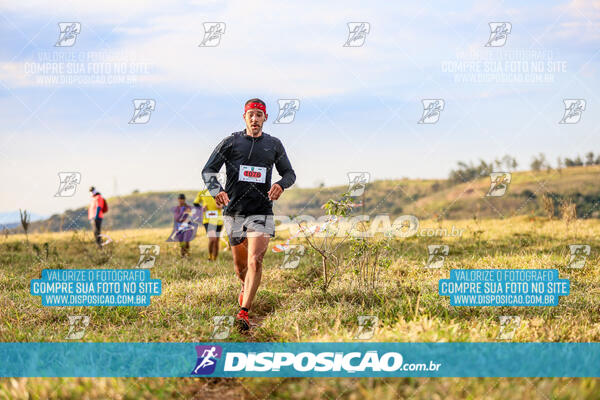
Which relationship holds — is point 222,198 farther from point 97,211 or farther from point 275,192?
point 97,211

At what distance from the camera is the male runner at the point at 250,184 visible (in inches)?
235

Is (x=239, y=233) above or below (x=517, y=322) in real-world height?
above

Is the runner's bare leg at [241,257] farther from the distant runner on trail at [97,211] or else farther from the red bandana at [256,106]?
the distant runner on trail at [97,211]

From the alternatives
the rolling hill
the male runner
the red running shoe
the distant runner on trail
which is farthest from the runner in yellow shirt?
the rolling hill

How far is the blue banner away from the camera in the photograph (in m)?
4.36

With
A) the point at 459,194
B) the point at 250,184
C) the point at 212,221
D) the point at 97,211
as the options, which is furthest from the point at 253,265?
the point at 459,194

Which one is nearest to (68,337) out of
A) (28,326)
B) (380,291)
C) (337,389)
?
(28,326)

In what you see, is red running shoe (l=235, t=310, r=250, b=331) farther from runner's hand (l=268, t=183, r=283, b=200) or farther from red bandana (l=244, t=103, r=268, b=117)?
red bandana (l=244, t=103, r=268, b=117)

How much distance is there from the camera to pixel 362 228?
7816 mm

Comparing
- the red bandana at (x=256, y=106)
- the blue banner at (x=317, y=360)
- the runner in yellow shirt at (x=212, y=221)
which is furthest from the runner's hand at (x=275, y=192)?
the runner in yellow shirt at (x=212, y=221)

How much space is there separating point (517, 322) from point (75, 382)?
500 centimetres

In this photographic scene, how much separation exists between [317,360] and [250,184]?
8.16ft

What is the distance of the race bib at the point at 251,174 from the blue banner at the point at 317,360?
2.13 meters

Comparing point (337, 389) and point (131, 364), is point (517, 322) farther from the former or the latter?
point (131, 364)
